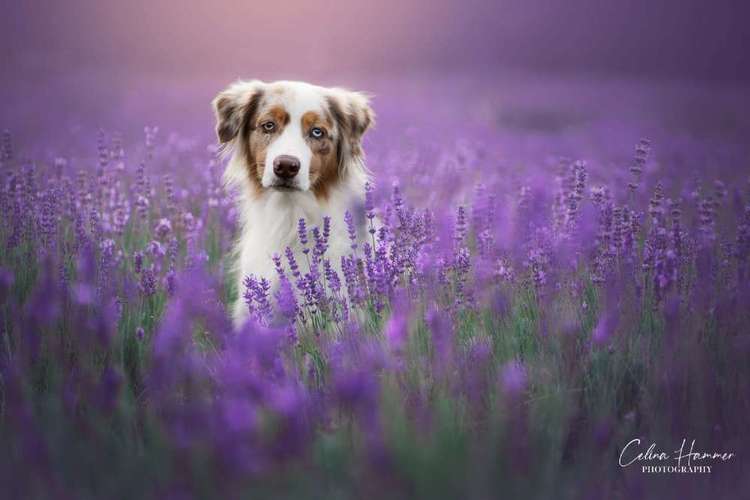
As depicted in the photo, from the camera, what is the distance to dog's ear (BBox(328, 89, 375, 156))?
14.2 feet

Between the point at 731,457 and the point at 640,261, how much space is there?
59.8 inches

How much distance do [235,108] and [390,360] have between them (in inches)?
96.7

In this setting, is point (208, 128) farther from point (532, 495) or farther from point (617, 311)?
point (532, 495)

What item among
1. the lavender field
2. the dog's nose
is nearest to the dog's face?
the dog's nose

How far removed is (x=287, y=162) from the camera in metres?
3.60

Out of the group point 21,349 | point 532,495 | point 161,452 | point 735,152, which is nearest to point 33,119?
point 21,349

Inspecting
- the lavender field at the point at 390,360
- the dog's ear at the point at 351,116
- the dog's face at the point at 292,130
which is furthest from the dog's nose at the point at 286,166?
the dog's ear at the point at 351,116

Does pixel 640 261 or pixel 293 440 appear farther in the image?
pixel 640 261

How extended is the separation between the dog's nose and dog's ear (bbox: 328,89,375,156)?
2.48 feet

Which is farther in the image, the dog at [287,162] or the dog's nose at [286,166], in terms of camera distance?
the dog at [287,162]

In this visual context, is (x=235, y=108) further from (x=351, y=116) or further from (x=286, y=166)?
(x=286, y=166)

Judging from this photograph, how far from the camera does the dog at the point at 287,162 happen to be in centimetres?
382

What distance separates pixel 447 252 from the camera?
135 inches

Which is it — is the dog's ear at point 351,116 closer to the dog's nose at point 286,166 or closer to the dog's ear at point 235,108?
the dog's ear at point 235,108
